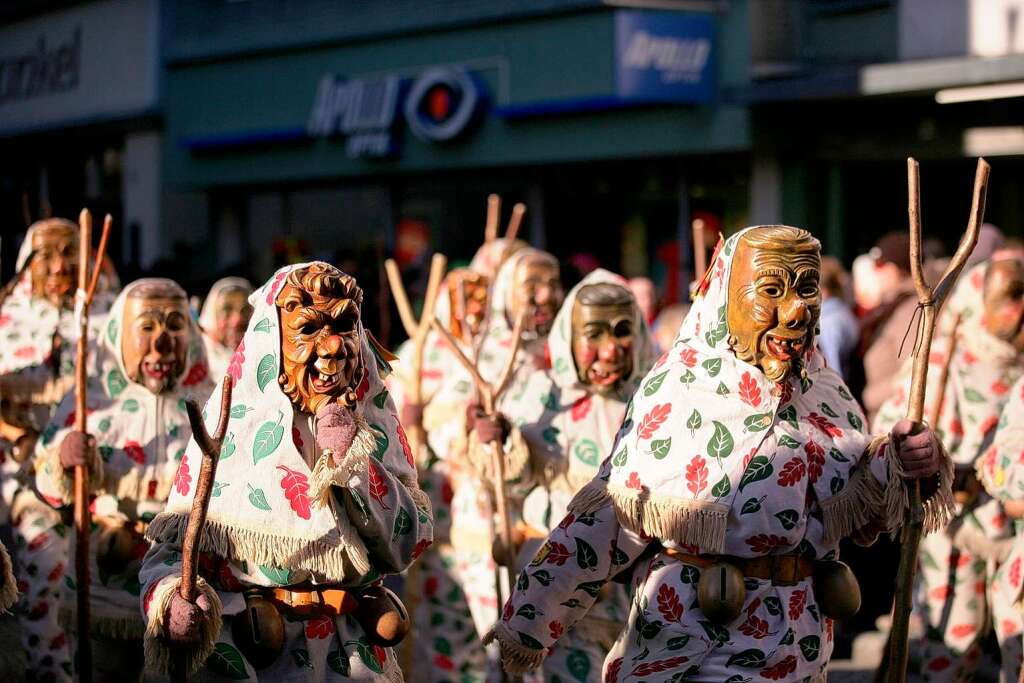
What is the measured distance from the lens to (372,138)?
22.1 metres

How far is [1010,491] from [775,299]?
242 cm

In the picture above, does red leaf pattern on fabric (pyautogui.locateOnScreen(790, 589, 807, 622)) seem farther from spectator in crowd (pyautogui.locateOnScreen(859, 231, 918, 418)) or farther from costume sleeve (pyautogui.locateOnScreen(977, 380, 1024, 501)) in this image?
spectator in crowd (pyautogui.locateOnScreen(859, 231, 918, 418))

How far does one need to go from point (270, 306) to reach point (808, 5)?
12.7 metres

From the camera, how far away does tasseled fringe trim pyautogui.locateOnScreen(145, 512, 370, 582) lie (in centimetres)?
508

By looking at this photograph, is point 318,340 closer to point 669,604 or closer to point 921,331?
point 669,604

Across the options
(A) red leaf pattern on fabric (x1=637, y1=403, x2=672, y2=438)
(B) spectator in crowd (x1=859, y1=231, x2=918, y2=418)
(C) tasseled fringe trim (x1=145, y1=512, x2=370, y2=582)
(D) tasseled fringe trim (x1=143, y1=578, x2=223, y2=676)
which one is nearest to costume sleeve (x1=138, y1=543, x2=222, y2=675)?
(D) tasseled fringe trim (x1=143, y1=578, x2=223, y2=676)

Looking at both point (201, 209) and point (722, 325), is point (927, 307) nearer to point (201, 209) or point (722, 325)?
point (722, 325)

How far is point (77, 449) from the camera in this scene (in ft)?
23.0

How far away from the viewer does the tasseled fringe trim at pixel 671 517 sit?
204 inches

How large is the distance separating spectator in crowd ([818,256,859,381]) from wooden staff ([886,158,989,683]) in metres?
5.81

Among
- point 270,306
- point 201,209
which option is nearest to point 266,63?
point 201,209

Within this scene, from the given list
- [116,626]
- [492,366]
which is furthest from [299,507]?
[492,366]

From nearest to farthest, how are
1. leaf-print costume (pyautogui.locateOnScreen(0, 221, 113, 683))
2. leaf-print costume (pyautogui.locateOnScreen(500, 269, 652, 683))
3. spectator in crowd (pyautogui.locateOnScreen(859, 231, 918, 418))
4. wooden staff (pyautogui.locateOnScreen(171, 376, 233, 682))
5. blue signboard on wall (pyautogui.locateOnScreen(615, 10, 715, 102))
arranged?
1. wooden staff (pyautogui.locateOnScreen(171, 376, 233, 682))
2. leaf-print costume (pyautogui.locateOnScreen(500, 269, 652, 683))
3. leaf-print costume (pyautogui.locateOnScreen(0, 221, 113, 683))
4. spectator in crowd (pyautogui.locateOnScreen(859, 231, 918, 418))
5. blue signboard on wall (pyautogui.locateOnScreen(615, 10, 715, 102))

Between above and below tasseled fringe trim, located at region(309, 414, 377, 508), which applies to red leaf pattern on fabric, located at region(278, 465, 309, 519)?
below
